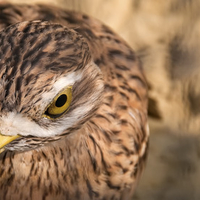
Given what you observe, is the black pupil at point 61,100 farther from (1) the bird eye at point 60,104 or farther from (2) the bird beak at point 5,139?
(2) the bird beak at point 5,139

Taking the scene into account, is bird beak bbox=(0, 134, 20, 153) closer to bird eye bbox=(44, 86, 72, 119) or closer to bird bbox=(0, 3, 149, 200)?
bird bbox=(0, 3, 149, 200)

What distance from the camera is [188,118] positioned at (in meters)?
2.70

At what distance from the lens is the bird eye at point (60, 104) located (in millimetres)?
1447

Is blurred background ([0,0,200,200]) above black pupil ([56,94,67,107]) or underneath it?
underneath

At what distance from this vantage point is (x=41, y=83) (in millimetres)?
1407

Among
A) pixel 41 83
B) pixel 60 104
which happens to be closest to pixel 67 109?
pixel 60 104

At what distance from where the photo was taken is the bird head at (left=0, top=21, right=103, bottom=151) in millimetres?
1405

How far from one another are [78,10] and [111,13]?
550 mm

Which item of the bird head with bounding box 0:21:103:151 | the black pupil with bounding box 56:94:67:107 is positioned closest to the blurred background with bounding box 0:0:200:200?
the bird head with bounding box 0:21:103:151

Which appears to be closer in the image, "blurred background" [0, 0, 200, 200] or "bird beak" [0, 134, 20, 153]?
"bird beak" [0, 134, 20, 153]

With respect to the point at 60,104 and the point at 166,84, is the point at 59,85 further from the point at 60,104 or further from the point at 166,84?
the point at 166,84

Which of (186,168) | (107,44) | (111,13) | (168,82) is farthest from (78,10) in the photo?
(186,168)

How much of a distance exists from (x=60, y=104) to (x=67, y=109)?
0.06 m

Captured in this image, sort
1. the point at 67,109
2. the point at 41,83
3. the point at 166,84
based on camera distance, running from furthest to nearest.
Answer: the point at 166,84 → the point at 67,109 → the point at 41,83
